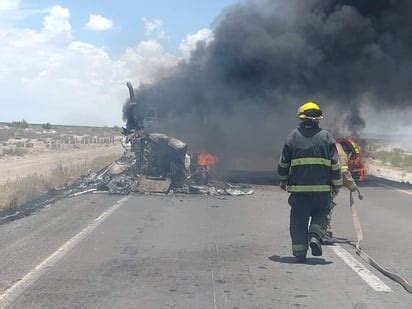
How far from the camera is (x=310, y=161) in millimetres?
7371

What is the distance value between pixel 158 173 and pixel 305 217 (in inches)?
418

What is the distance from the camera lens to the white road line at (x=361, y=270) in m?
6.16

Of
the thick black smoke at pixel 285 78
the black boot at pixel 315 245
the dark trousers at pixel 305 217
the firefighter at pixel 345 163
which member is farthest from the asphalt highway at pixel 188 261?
the thick black smoke at pixel 285 78

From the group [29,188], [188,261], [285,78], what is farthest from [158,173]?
[188,261]

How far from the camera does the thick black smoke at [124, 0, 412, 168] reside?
24766 millimetres

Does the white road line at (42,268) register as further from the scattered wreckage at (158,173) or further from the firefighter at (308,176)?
the scattered wreckage at (158,173)

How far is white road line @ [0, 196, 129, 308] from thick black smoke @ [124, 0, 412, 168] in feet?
45.8

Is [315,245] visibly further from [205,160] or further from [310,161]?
[205,160]

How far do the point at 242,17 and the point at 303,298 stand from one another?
75.7ft

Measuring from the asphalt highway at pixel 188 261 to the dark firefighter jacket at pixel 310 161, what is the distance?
923mm

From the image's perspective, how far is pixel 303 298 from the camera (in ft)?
18.9

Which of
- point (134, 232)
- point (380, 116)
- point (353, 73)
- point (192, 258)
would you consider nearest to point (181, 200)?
point (134, 232)

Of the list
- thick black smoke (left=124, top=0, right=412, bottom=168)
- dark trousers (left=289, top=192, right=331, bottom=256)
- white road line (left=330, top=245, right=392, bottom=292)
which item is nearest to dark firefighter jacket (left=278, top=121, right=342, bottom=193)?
dark trousers (left=289, top=192, right=331, bottom=256)

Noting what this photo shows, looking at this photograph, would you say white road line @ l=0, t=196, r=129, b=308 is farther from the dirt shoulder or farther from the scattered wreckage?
the dirt shoulder
